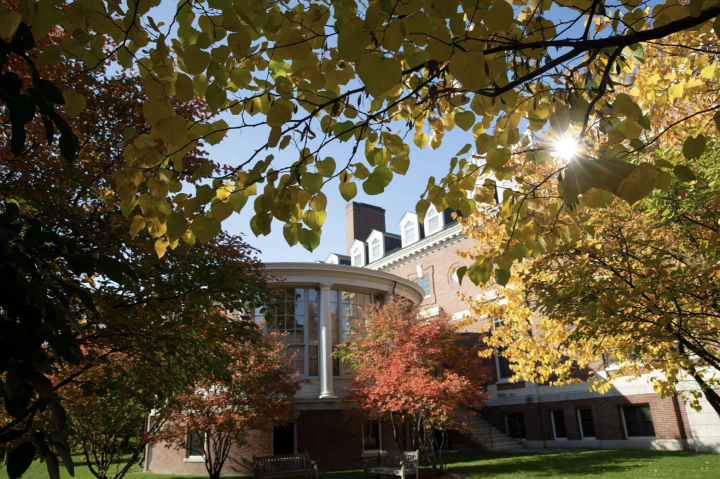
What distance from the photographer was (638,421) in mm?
20094

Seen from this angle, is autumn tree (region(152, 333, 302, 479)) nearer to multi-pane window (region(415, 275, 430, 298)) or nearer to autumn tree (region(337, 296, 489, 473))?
autumn tree (region(337, 296, 489, 473))

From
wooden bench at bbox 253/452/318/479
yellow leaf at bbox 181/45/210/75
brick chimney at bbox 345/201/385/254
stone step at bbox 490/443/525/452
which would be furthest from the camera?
brick chimney at bbox 345/201/385/254

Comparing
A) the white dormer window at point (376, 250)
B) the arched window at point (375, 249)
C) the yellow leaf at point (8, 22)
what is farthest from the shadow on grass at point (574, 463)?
the arched window at point (375, 249)

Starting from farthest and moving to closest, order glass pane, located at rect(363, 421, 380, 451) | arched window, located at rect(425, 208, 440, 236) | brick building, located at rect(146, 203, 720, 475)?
arched window, located at rect(425, 208, 440, 236) < glass pane, located at rect(363, 421, 380, 451) < brick building, located at rect(146, 203, 720, 475)

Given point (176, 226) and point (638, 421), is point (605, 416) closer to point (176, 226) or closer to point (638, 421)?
point (638, 421)

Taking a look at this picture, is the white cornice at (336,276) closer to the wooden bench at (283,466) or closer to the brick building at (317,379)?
the brick building at (317,379)

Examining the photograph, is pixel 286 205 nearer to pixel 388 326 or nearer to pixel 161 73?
pixel 161 73

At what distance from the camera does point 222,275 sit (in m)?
7.75

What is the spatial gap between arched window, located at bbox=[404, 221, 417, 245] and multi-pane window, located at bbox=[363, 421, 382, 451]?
52.9 feet

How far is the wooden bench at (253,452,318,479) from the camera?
16.8 metres

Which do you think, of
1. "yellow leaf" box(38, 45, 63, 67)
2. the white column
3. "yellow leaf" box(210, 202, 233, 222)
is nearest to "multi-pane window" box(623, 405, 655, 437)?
the white column

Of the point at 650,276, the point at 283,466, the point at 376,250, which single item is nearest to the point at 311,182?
the point at 650,276

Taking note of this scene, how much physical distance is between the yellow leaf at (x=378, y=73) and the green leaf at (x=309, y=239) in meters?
1.16

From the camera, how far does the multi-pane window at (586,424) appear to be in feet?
71.0
